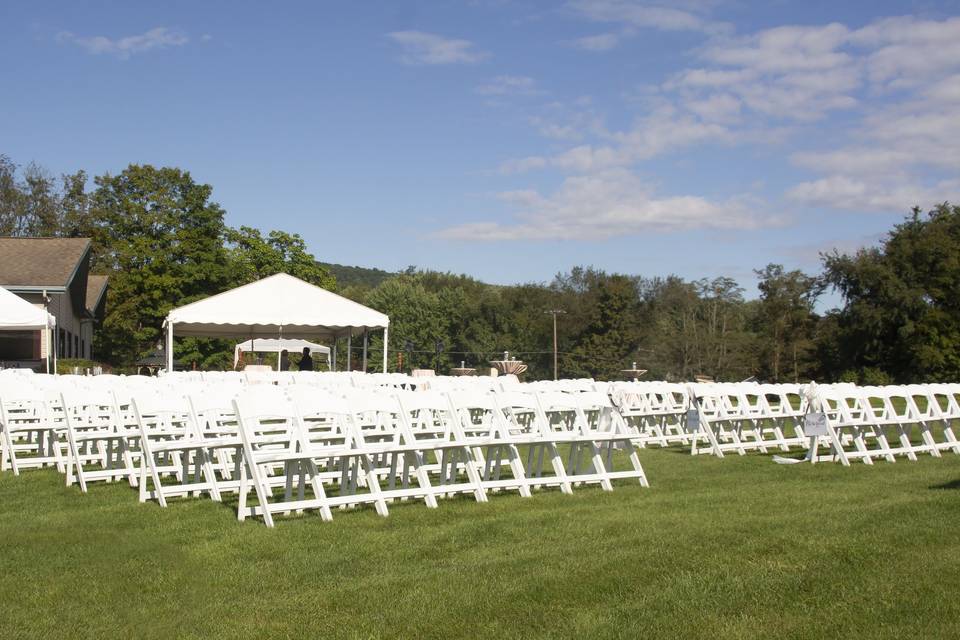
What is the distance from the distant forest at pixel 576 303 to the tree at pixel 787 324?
78mm

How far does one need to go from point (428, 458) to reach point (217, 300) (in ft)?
44.8

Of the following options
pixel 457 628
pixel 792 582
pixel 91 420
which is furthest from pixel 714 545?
pixel 91 420

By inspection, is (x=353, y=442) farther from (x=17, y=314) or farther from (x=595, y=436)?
(x=17, y=314)

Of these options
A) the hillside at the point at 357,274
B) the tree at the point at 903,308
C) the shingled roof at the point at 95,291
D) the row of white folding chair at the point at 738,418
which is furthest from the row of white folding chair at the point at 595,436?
the hillside at the point at 357,274

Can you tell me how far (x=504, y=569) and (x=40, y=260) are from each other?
1166 inches

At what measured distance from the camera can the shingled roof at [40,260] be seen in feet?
99.0

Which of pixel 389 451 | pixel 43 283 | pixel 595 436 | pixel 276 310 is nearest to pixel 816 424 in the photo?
pixel 595 436

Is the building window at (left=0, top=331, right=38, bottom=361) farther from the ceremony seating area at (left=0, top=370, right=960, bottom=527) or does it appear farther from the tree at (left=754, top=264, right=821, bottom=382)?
the tree at (left=754, top=264, right=821, bottom=382)

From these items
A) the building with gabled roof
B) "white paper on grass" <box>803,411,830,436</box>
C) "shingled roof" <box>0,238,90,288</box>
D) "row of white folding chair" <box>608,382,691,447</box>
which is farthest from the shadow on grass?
"shingled roof" <box>0,238,90,288</box>

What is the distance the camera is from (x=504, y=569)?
17.1 ft

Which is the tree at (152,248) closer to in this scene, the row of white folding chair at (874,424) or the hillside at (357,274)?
the row of white folding chair at (874,424)

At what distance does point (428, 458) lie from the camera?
1016 cm

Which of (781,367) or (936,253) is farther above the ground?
(936,253)

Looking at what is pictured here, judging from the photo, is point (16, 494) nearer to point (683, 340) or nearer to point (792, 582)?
point (792, 582)
